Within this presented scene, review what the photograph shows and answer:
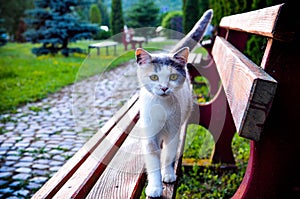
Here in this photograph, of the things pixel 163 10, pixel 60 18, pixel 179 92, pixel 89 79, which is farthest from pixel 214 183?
pixel 163 10

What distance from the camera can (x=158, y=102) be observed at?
1811 mm

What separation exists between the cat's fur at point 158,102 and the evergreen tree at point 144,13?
15.9 m

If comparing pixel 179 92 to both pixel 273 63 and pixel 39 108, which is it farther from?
pixel 39 108

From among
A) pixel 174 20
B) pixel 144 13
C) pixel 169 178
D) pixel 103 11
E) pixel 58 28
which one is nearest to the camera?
pixel 169 178

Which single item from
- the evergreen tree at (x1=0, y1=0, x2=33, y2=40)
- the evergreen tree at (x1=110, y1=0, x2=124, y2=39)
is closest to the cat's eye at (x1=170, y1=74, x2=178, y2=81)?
the evergreen tree at (x1=110, y1=0, x2=124, y2=39)

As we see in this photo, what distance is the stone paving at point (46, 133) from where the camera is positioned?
130 inches

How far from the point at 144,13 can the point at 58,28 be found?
19.2 feet

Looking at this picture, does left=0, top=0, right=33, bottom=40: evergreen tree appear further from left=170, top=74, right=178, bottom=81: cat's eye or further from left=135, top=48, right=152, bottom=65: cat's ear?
left=170, top=74, right=178, bottom=81: cat's eye

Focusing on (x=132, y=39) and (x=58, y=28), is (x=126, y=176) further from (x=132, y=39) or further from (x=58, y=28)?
(x=58, y=28)

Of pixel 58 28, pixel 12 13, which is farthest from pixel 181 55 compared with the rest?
pixel 12 13

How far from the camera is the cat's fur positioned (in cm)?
175

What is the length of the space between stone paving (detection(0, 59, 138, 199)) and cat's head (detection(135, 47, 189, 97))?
5.94 feet

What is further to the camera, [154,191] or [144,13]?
[144,13]

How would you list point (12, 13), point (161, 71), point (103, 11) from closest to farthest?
1. point (161, 71)
2. point (12, 13)
3. point (103, 11)
